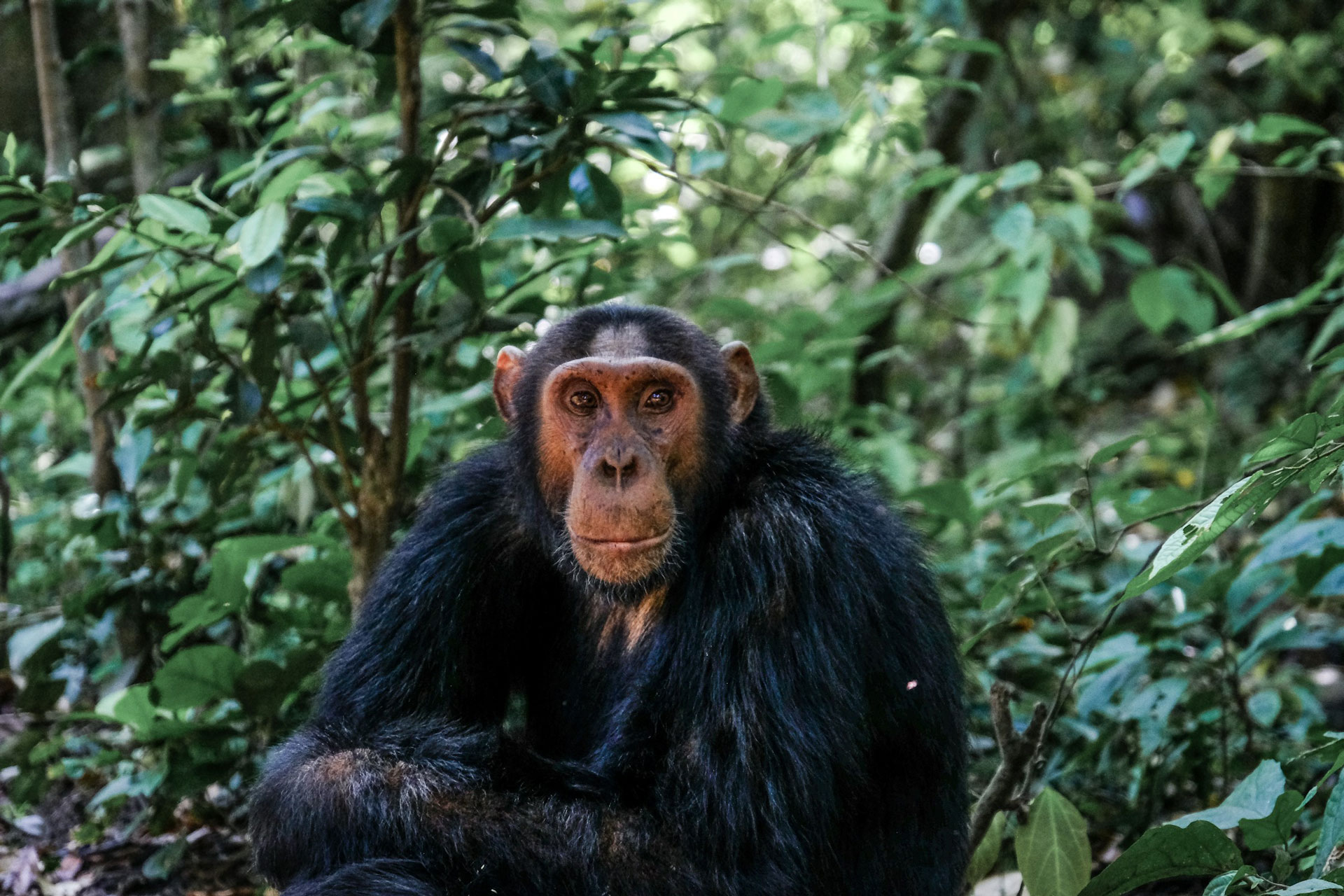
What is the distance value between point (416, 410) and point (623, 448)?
204 centimetres

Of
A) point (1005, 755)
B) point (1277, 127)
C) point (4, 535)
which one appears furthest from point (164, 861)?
point (1277, 127)

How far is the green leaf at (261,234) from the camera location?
357cm

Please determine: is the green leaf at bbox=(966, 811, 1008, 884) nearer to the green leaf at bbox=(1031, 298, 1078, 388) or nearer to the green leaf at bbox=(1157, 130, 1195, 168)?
the green leaf at bbox=(1157, 130, 1195, 168)

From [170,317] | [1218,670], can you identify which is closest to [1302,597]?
[1218,670]

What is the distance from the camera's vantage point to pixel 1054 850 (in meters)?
3.36

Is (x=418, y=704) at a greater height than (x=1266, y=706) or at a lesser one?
greater

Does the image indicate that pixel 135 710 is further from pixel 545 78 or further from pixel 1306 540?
pixel 1306 540

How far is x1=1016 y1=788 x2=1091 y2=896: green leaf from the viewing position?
3.34m

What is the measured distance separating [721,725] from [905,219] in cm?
544

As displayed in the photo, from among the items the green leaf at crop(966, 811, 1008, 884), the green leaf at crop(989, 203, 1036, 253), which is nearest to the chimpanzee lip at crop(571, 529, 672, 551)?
the green leaf at crop(966, 811, 1008, 884)

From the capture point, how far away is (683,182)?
170 inches

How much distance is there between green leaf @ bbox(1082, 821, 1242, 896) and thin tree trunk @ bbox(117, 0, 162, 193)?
451 cm

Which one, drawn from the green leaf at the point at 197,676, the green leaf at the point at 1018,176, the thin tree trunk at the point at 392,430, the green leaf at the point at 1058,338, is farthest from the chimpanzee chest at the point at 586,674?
the green leaf at the point at 1058,338

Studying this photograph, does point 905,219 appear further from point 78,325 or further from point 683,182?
point 78,325
